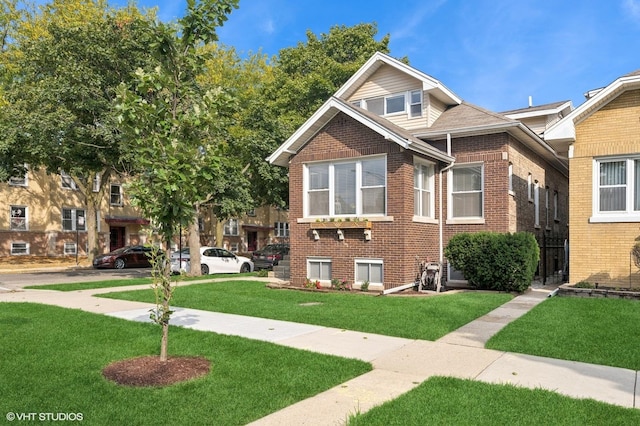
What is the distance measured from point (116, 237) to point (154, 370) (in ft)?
113

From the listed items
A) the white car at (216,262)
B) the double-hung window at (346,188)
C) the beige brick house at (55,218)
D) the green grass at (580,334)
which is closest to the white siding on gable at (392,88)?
the double-hung window at (346,188)

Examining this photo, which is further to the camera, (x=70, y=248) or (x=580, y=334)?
(x=70, y=248)

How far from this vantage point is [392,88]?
687 inches

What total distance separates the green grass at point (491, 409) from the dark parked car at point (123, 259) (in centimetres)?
2551

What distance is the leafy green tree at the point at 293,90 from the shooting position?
21.9 metres

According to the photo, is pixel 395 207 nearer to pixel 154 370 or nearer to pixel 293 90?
pixel 154 370

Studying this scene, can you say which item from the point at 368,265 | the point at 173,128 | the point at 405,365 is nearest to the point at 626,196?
the point at 368,265

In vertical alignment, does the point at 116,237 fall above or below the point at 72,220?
below

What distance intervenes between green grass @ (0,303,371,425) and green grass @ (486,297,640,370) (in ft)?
9.09

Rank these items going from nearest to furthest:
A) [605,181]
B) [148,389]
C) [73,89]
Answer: [148,389] < [605,181] < [73,89]

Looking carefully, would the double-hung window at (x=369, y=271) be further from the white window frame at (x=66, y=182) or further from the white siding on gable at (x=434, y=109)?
the white window frame at (x=66, y=182)

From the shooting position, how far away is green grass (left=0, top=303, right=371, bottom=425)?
450 cm

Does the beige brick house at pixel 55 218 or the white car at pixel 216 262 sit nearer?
the white car at pixel 216 262

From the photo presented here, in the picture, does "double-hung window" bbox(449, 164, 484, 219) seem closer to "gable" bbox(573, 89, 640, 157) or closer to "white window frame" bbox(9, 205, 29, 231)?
"gable" bbox(573, 89, 640, 157)
